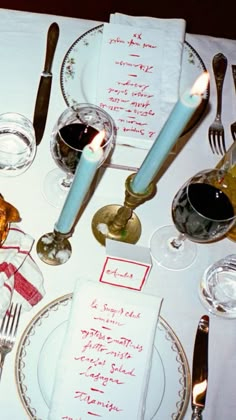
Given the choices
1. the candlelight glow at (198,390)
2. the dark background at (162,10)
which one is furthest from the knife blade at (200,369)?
the dark background at (162,10)

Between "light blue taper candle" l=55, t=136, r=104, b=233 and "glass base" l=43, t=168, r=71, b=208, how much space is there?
159 millimetres

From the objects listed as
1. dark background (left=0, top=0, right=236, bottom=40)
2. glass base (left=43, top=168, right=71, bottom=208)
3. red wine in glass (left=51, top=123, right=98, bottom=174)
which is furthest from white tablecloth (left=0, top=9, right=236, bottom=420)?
dark background (left=0, top=0, right=236, bottom=40)

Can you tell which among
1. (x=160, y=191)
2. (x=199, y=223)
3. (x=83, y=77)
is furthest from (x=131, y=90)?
(x=199, y=223)

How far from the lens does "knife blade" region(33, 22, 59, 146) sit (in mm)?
1180

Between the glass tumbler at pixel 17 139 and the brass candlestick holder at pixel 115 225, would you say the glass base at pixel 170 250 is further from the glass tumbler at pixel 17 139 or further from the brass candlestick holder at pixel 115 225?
the glass tumbler at pixel 17 139

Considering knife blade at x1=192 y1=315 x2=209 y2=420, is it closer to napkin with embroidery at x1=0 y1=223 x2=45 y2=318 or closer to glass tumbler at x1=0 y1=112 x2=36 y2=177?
napkin with embroidery at x1=0 y1=223 x2=45 y2=318

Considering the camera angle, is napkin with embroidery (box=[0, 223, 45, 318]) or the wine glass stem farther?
the wine glass stem

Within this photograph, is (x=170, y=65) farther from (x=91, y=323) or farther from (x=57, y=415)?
(x=57, y=415)

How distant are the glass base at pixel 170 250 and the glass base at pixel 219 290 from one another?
45mm

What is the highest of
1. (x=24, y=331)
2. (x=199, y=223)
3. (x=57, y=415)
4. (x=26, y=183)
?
(x=26, y=183)

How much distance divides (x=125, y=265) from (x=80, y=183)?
0.70 feet

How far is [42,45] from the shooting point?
1.27 metres

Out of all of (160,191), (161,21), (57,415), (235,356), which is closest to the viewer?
(57,415)

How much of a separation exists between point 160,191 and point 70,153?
0.25 meters
